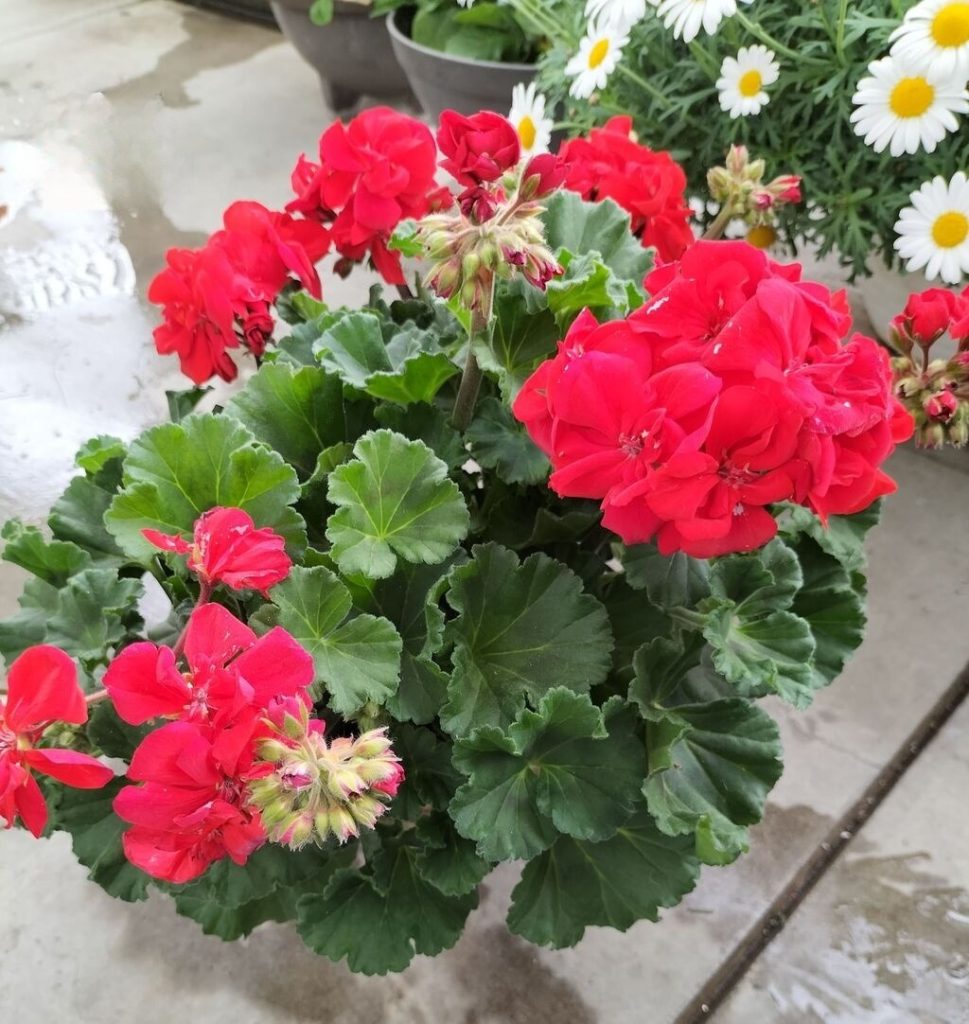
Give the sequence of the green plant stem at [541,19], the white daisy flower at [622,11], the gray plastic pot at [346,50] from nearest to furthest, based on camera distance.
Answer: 1. the white daisy flower at [622,11]
2. the green plant stem at [541,19]
3. the gray plastic pot at [346,50]

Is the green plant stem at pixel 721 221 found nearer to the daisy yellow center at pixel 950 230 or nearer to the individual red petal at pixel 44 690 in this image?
the daisy yellow center at pixel 950 230

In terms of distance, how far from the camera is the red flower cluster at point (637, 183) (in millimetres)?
870

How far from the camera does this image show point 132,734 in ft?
2.30

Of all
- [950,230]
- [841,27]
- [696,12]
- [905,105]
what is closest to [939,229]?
[950,230]

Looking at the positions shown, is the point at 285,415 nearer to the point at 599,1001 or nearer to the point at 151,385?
the point at 599,1001

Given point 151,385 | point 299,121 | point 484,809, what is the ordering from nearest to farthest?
point 484,809 < point 151,385 < point 299,121

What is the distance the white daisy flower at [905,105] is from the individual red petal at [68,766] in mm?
1038

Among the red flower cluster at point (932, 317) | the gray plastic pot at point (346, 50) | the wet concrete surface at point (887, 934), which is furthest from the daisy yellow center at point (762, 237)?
the gray plastic pot at point (346, 50)

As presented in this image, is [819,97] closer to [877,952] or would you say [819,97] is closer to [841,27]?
[841,27]

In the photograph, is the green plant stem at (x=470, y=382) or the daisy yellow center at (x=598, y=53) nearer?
the green plant stem at (x=470, y=382)

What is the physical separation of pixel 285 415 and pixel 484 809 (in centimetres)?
34

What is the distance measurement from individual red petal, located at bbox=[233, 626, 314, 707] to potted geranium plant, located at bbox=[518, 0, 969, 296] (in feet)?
2.83

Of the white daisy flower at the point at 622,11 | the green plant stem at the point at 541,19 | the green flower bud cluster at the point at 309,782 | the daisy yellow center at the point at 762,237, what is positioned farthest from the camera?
the green plant stem at the point at 541,19

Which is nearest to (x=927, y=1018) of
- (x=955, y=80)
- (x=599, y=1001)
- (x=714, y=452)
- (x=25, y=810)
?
(x=599, y=1001)
